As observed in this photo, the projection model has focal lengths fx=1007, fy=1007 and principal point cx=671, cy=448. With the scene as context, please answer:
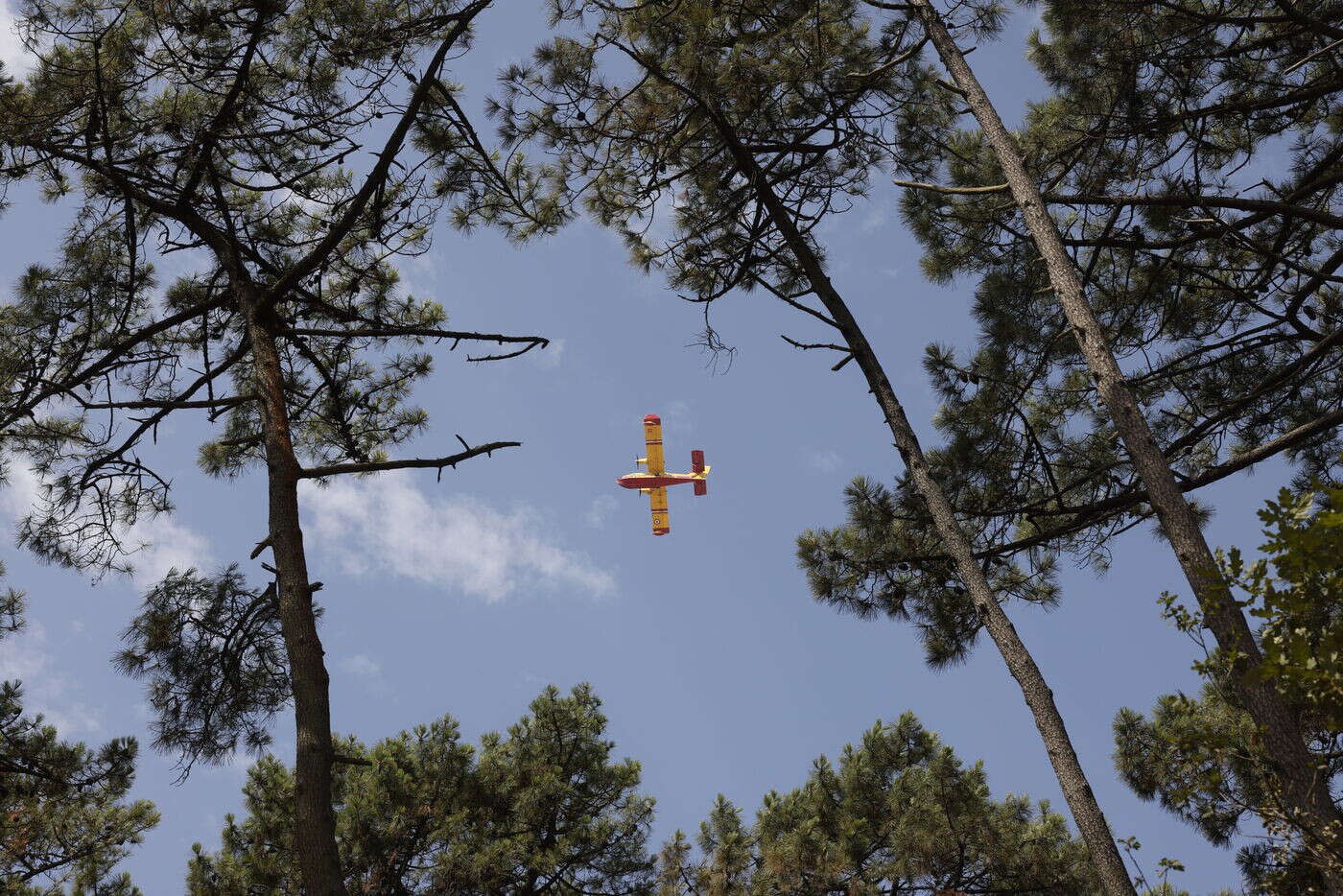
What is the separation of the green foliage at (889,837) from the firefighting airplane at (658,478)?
16.9 meters

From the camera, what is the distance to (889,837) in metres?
8.32

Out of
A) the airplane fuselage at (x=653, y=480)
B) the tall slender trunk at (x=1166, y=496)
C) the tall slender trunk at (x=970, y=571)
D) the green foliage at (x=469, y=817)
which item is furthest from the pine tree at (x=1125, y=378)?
the airplane fuselage at (x=653, y=480)

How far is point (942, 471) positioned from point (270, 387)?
4.57 m

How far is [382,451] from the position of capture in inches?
302

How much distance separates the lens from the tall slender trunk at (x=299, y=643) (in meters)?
4.07

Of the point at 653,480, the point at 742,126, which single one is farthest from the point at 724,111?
the point at 653,480

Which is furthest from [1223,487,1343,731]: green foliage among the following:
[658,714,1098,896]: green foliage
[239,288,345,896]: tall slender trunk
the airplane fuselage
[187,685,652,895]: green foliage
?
the airplane fuselage

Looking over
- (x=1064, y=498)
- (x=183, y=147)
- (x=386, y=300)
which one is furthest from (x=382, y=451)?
(x=1064, y=498)

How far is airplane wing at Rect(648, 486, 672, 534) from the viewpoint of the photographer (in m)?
27.6

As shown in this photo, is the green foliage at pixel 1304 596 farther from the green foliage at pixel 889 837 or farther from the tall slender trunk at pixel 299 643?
the green foliage at pixel 889 837

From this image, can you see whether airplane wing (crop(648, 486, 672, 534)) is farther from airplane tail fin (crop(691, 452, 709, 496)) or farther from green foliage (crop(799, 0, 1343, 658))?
green foliage (crop(799, 0, 1343, 658))

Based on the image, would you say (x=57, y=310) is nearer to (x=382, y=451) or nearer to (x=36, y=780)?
(x=382, y=451)

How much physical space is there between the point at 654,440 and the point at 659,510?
6.59 feet

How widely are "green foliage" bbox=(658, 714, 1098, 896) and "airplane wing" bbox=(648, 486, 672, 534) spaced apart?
18778 mm
